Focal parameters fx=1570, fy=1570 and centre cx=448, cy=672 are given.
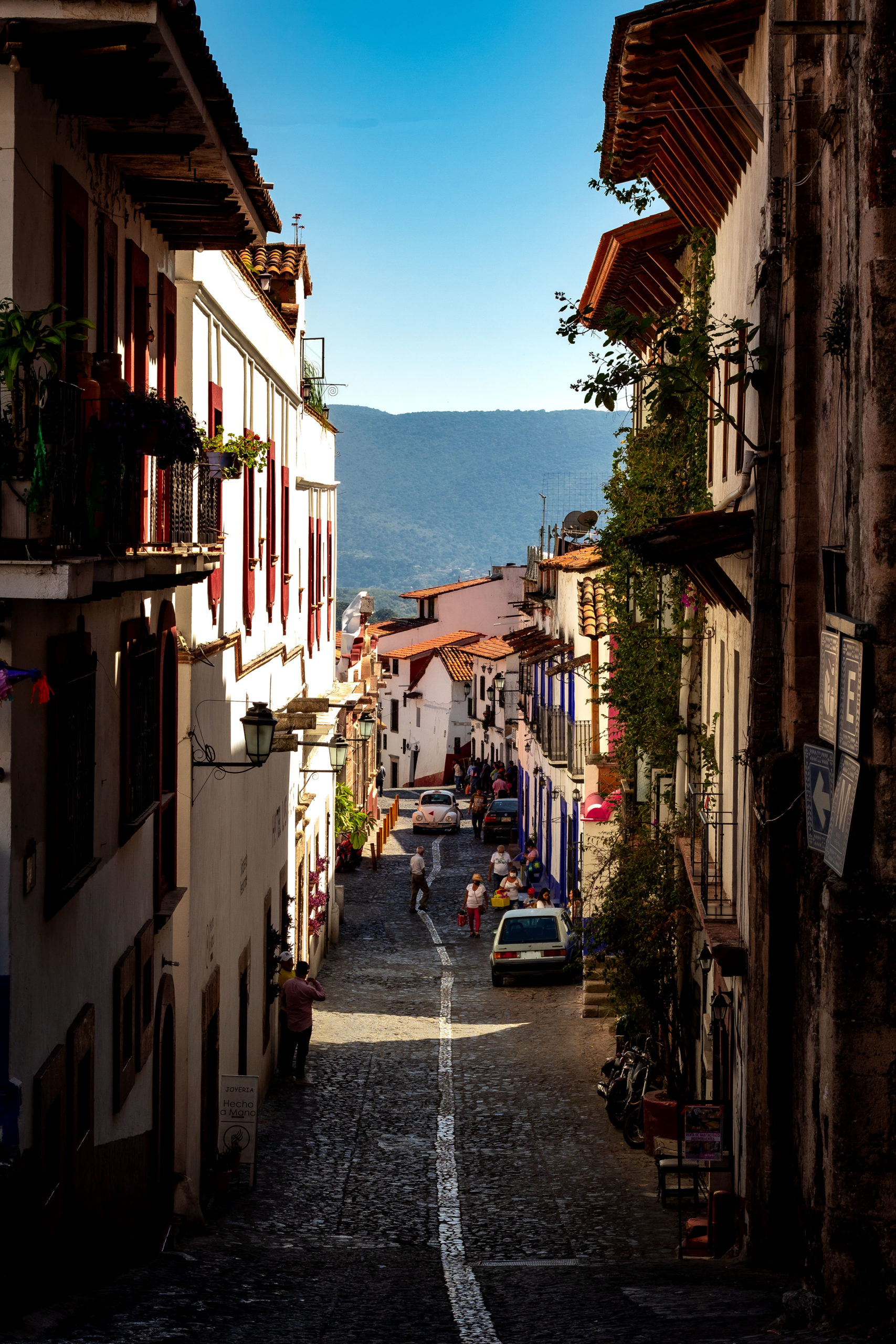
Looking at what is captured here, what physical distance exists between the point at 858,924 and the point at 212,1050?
8491 mm

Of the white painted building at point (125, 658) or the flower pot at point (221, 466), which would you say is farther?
the flower pot at point (221, 466)

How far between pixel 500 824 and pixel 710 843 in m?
34.1

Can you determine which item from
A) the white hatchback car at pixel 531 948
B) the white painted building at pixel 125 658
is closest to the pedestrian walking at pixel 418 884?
the white hatchback car at pixel 531 948

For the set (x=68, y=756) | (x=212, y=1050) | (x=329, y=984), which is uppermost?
(x=68, y=756)

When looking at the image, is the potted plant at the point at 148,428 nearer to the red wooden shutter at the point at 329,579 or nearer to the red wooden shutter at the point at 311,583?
the red wooden shutter at the point at 311,583

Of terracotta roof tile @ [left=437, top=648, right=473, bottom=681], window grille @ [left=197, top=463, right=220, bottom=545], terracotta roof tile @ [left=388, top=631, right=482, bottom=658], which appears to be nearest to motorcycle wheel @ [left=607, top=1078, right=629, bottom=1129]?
window grille @ [left=197, top=463, right=220, bottom=545]

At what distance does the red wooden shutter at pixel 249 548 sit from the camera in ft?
60.0

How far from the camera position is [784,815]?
34.7 ft

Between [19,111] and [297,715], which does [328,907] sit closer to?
[297,715]

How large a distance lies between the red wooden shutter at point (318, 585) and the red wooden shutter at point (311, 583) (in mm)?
432

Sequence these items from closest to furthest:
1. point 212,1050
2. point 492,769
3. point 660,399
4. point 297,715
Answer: point 660,399, point 212,1050, point 297,715, point 492,769

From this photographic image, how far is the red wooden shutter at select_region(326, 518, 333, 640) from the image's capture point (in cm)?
3219

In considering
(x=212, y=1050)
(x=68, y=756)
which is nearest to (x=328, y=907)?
(x=212, y=1050)

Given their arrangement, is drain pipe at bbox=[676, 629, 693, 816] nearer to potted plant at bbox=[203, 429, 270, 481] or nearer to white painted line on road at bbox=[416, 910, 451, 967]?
potted plant at bbox=[203, 429, 270, 481]
